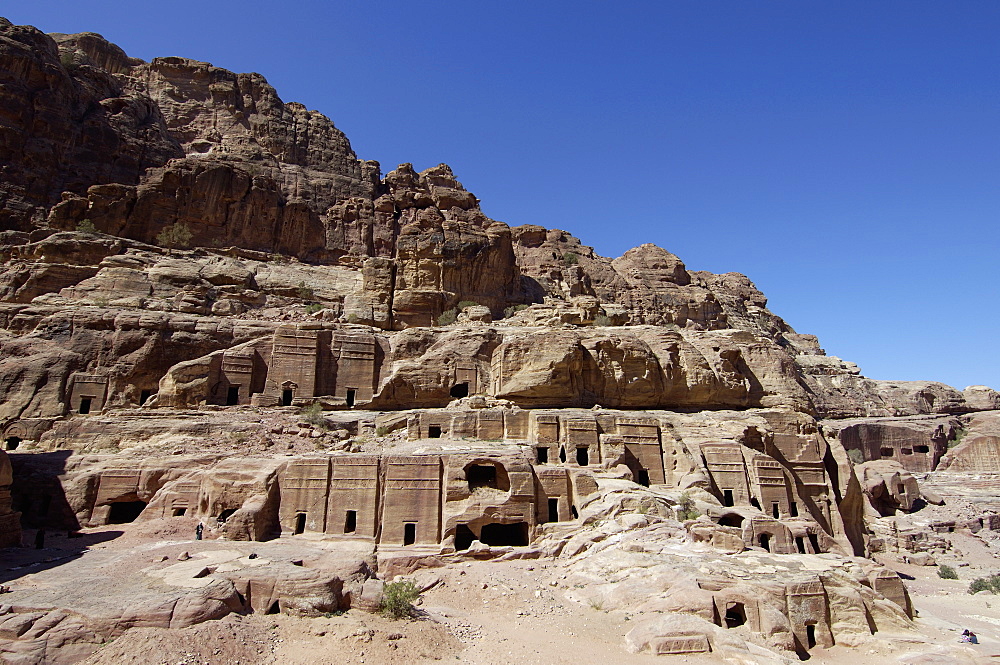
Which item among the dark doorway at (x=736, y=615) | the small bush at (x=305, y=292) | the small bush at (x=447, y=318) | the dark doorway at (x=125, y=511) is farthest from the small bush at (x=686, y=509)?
the small bush at (x=305, y=292)

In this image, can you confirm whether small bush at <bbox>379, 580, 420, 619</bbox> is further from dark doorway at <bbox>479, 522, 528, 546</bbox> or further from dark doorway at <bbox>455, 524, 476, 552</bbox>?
dark doorway at <bbox>479, 522, 528, 546</bbox>

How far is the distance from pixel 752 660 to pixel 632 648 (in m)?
2.99

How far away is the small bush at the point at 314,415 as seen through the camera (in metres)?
30.4

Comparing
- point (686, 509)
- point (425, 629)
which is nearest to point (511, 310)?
point (686, 509)

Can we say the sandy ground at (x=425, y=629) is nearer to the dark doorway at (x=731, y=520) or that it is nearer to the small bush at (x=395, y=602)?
the small bush at (x=395, y=602)

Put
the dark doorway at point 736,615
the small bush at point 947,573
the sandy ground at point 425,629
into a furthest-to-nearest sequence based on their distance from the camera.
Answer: the small bush at point 947,573, the dark doorway at point 736,615, the sandy ground at point 425,629

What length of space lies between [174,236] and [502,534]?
32895mm

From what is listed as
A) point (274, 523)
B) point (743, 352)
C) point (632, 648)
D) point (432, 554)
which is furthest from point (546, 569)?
point (743, 352)

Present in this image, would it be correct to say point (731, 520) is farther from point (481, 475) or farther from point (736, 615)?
point (481, 475)

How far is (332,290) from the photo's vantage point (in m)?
44.2

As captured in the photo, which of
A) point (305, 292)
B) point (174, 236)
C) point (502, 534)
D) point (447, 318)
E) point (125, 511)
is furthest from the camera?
point (174, 236)

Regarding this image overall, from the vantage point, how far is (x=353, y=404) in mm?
34000

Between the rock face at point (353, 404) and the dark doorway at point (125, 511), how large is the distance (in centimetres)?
11

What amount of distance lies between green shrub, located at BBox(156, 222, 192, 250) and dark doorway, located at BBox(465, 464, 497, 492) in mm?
29116
